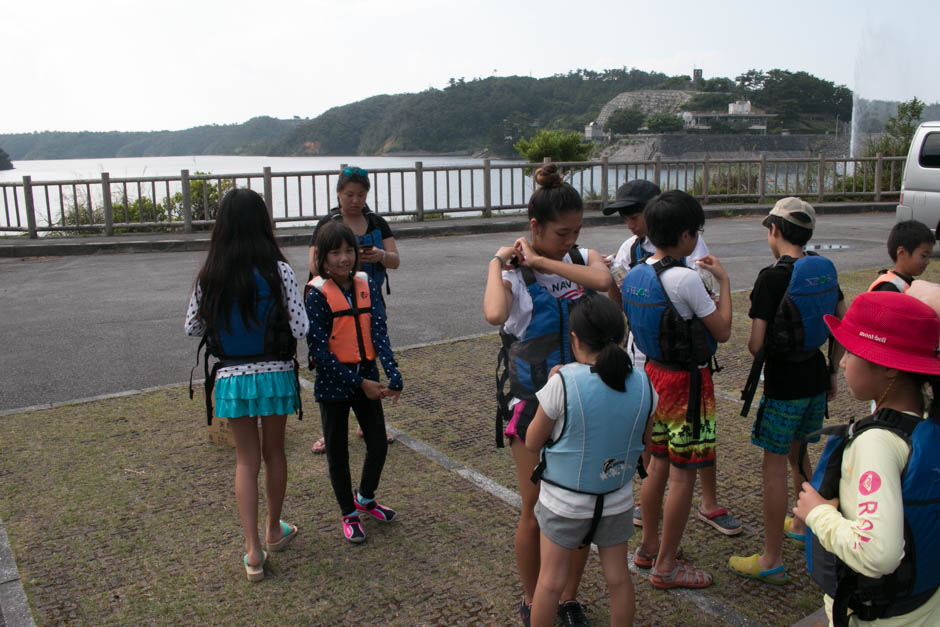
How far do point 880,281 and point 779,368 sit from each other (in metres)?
1.10

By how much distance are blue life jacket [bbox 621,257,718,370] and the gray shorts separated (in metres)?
0.80

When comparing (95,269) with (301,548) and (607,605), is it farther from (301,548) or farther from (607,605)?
(607,605)

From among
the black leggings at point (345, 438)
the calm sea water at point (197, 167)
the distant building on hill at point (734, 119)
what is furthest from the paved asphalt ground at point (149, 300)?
the distant building on hill at point (734, 119)

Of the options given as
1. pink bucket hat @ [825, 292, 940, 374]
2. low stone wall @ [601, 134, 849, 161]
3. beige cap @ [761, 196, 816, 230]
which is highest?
low stone wall @ [601, 134, 849, 161]

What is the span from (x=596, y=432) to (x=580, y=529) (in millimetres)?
351

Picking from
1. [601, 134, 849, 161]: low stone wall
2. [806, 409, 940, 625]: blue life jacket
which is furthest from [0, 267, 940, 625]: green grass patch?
Result: [601, 134, 849, 161]: low stone wall

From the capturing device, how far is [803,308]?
130 inches

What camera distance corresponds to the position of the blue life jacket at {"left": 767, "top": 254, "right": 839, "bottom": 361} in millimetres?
3295

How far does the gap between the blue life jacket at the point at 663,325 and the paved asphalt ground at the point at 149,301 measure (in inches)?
181

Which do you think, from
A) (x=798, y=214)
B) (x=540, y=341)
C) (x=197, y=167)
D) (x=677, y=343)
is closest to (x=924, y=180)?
(x=798, y=214)

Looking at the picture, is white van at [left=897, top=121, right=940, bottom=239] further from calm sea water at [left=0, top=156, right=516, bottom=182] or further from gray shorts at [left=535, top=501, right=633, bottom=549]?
gray shorts at [left=535, top=501, right=633, bottom=549]

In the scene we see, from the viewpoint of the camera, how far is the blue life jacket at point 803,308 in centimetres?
329

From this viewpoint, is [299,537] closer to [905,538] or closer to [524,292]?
[524,292]

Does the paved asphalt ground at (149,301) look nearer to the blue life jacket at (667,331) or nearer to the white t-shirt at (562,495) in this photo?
the blue life jacket at (667,331)
